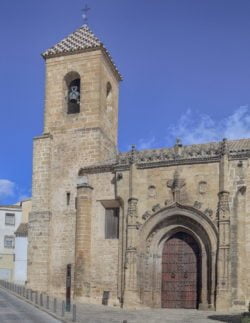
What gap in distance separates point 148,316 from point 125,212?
232 inches

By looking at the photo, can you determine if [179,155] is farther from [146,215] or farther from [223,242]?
[223,242]

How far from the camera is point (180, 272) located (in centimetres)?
2570

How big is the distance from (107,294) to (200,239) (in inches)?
195

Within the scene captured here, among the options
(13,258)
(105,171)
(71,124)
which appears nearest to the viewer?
(105,171)

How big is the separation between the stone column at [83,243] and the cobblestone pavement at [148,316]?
60.1 inches

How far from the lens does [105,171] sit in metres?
27.9

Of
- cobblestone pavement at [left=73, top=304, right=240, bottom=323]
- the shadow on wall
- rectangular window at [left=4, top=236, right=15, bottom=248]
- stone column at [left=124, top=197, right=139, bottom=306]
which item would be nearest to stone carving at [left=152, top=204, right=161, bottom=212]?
stone column at [left=124, top=197, right=139, bottom=306]

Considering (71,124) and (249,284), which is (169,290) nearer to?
(249,284)

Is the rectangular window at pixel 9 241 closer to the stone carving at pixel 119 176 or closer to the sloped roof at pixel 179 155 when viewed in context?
the sloped roof at pixel 179 155

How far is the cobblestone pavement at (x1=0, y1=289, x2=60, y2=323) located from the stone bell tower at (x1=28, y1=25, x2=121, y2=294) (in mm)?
3240

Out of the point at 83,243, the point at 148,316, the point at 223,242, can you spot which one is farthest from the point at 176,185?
the point at 148,316

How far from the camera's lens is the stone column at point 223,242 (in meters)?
23.4

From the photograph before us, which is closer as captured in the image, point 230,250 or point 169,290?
point 230,250

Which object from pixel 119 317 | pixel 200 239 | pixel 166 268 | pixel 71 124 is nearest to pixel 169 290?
pixel 166 268
